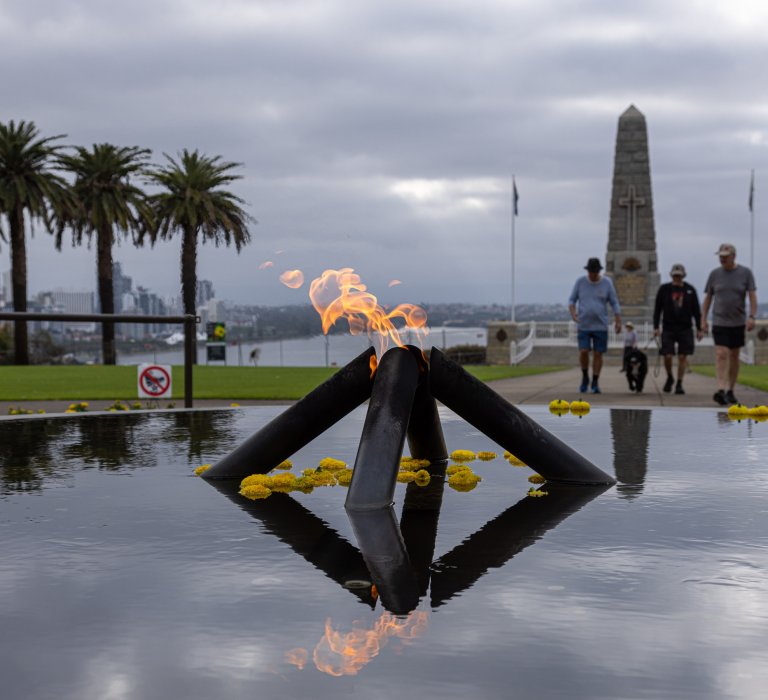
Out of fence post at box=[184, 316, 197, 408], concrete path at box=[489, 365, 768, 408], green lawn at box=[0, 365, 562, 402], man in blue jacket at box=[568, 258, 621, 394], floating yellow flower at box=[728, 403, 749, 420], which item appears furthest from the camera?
green lawn at box=[0, 365, 562, 402]

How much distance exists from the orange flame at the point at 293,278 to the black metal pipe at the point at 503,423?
0.81m

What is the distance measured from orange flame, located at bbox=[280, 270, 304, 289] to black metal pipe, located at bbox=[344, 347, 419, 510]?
655 millimetres

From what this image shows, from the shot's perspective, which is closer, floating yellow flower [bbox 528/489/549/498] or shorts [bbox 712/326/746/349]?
floating yellow flower [bbox 528/489/549/498]

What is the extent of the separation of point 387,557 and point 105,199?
39333mm

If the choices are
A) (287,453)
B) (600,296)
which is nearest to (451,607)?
(287,453)

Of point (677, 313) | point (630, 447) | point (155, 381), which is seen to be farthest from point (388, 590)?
point (677, 313)

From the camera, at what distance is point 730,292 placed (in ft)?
36.4

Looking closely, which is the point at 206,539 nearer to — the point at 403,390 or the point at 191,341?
the point at 403,390

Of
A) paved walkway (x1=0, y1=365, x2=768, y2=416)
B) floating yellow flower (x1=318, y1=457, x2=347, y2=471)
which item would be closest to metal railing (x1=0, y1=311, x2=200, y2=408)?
paved walkway (x1=0, y1=365, x2=768, y2=416)

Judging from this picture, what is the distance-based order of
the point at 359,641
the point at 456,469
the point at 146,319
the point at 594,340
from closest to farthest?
1. the point at 359,641
2. the point at 456,469
3. the point at 146,319
4. the point at 594,340

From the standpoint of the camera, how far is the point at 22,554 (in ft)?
12.1

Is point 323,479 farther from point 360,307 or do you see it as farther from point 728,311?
point 728,311

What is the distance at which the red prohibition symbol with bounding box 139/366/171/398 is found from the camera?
11.0 metres

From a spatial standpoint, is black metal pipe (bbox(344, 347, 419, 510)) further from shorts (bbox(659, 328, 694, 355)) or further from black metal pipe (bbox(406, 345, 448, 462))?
shorts (bbox(659, 328, 694, 355))
